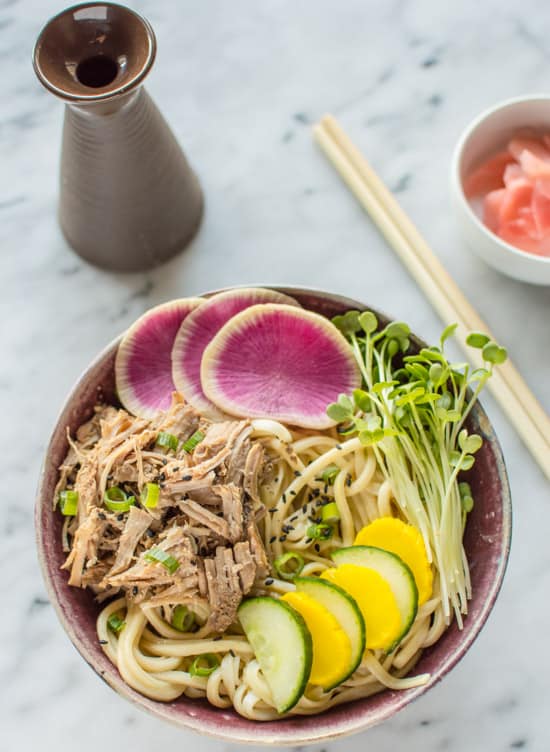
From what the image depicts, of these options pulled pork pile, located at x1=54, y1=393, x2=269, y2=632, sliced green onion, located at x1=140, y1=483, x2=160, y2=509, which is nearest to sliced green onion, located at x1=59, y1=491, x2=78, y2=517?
pulled pork pile, located at x1=54, y1=393, x2=269, y2=632

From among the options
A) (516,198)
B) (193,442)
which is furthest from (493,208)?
(193,442)

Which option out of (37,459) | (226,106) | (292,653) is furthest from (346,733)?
(226,106)

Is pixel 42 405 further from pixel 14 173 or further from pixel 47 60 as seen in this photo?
pixel 47 60

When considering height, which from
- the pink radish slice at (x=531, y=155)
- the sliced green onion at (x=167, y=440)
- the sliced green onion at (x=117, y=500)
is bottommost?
the sliced green onion at (x=117, y=500)

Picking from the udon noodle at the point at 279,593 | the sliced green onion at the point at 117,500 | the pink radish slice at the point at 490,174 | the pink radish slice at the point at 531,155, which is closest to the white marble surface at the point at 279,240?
the pink radish slice at the point at 490,174

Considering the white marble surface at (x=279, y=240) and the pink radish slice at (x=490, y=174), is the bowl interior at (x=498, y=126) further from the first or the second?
the white marble surface at (x=279, y=240)

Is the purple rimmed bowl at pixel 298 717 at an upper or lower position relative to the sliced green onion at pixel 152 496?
lower

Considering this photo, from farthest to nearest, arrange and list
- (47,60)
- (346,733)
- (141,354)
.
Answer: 1. (141,354)
2. (47,60)
3. (346,733)
